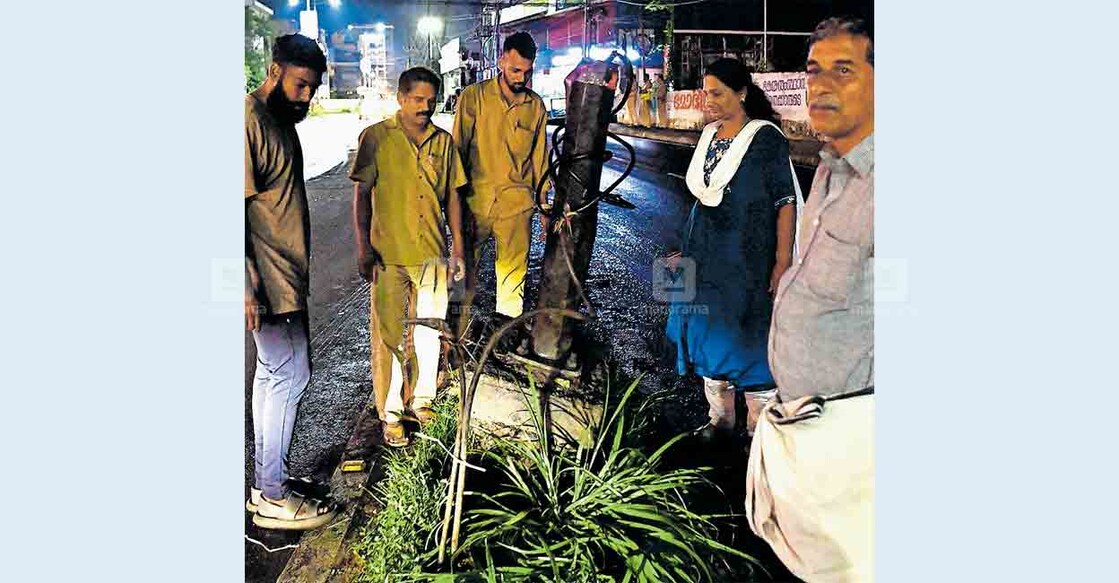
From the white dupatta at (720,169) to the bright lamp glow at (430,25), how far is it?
91 centimetres

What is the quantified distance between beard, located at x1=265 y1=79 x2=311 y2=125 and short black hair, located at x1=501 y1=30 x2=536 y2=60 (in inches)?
25.8

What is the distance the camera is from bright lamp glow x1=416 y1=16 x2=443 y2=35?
12.4 ft

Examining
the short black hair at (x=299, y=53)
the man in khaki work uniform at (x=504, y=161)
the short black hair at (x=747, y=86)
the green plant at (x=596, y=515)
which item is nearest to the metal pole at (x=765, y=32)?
the short black hair at (x=747, y=86)

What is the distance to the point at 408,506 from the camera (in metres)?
3.75

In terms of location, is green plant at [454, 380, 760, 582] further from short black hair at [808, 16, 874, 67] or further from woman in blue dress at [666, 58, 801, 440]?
short black hair at [808, 16, 874, 67]

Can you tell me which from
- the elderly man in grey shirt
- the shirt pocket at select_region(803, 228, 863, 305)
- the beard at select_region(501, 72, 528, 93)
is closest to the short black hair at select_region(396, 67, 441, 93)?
the beard at select_region(501, 72, 528, 93)

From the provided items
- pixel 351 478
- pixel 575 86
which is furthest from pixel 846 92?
pixel 351 478

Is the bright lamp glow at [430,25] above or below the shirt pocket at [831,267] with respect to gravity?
above

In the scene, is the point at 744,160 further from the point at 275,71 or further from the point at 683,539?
the point at 275,71

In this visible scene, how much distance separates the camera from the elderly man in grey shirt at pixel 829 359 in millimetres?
3879

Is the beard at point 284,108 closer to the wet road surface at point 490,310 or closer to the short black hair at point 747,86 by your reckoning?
the wet road surface at point 490,310

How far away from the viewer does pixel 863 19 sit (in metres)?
3.87

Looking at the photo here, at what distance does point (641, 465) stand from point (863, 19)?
5.25ft

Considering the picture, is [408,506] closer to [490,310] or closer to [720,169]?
[490,310]
